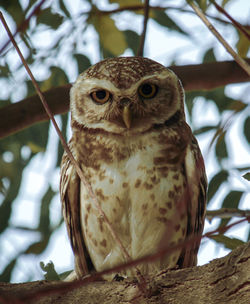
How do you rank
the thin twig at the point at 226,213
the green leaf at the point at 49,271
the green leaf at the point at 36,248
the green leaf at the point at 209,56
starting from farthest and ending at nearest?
the green leaf at the point at 209,56, the green leaf at the point at 36,248, the thin twig at the point at 226,213, the green leaf at the point at 49,271

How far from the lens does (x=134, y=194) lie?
219cm

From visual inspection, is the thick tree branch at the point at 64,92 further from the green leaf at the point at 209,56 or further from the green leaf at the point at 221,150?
the green leaf at the point at 209,56

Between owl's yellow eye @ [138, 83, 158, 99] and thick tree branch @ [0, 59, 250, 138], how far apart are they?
1.11 ft

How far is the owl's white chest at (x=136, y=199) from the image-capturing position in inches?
86.5

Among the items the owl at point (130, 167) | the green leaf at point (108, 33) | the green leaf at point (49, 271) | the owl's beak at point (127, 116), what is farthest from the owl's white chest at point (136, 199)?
the green leaf at point (108, 33)

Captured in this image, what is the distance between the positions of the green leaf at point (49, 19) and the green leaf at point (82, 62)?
453 mm

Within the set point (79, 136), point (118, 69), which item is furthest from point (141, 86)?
point (79, 136)

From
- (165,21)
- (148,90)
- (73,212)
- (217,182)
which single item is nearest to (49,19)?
(148,90)

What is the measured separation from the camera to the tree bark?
1377 mm

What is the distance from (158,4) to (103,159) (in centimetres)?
88

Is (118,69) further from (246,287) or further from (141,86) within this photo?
(246,287)

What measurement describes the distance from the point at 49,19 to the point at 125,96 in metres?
0.48

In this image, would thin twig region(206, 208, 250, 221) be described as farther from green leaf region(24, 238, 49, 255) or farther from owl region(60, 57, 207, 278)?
green leaf region(24, 238, 49, 255)

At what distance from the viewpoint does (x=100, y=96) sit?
7.85ft
